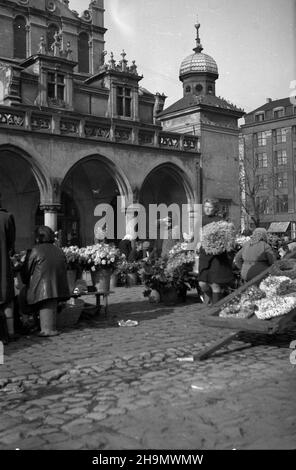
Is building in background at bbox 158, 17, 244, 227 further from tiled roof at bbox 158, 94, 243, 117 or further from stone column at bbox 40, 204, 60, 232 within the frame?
stone column at bbox 40, 204, 60, 232

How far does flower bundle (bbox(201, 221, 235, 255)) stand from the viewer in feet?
29.4

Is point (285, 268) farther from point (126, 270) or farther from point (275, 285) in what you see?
point (126, 270)

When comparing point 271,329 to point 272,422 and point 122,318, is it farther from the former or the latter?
point 122,318

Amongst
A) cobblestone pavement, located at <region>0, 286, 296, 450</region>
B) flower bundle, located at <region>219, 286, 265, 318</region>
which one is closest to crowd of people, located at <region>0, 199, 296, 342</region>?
cobblestone pavement, located at <region>0, 286, 296, 450</region>

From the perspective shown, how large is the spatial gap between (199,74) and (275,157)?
130 ft

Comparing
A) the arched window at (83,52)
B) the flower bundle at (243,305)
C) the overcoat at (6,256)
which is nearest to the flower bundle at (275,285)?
the flower bundle at (243,305)

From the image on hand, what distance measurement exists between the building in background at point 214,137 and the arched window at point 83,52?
6192mm

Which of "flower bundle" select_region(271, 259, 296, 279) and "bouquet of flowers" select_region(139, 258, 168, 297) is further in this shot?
"bouquet of flowers" select_region(139, 258, 168, 297)

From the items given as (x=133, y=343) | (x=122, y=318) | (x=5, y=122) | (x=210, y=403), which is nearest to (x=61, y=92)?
(x=5, y=122)

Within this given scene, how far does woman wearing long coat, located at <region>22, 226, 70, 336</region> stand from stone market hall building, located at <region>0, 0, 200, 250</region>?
1350cm

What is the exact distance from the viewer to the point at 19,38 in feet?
97.1

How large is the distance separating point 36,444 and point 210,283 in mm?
5762

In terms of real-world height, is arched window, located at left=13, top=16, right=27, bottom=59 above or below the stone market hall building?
above
